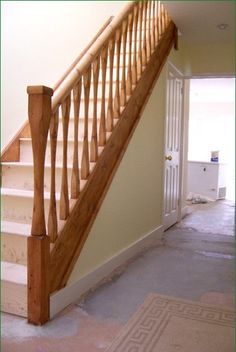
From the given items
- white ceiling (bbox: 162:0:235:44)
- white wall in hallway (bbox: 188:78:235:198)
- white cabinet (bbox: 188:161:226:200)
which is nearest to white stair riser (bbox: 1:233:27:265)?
white ceiling (bbox: 162:0:235:44)

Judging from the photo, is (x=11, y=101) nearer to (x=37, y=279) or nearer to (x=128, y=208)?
(x=128, y=208)

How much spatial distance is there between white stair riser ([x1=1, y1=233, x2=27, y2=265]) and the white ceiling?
92.8 inches

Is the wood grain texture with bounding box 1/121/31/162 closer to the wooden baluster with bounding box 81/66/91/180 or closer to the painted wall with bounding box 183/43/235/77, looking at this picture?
the wooden baluster with bounding box 81/66/91/180

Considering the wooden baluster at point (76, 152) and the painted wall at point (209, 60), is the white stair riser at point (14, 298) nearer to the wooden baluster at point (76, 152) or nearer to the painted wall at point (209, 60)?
the wooden baluster at point (76, 152)

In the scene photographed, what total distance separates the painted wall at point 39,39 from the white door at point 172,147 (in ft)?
3.63

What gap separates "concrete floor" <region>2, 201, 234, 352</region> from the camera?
168 cm

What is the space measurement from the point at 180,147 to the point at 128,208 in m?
1.84

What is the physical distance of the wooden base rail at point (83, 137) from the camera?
1784 millimetres

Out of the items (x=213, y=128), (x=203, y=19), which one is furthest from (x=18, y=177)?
(x=213, y=128)

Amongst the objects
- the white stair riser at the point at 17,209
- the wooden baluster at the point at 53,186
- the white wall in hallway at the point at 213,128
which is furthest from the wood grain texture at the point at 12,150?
the white wall in hallway at the point at 213,128

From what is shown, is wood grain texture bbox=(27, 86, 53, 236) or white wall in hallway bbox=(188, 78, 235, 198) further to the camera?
white wall in hallway bbox=(188, 78, 235, 198)

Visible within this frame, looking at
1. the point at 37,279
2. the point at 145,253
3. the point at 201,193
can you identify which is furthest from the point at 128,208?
the point at 201,193

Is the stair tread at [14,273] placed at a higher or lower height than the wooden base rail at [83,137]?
lower

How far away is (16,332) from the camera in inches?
67.9
